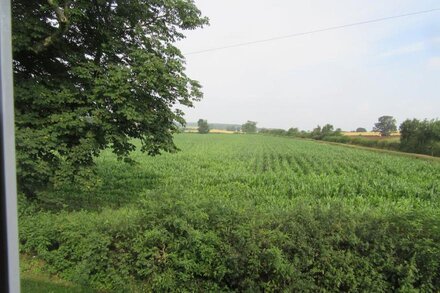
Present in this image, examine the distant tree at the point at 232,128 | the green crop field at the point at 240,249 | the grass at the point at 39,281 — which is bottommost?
the grass at the point at 39,281

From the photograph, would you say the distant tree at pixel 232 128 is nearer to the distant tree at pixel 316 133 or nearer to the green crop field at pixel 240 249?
the distant tree at pixel 316 133

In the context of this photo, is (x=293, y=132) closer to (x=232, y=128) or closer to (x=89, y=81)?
(x=232, y=128)

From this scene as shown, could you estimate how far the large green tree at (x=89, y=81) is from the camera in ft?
24.6

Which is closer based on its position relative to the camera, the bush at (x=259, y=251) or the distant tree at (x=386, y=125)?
the bush at (x=259, y=251)

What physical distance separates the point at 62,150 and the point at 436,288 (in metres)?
8.01

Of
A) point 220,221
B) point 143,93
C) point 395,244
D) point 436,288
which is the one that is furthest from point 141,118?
point 436,288

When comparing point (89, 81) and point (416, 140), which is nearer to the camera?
point (89, 81)

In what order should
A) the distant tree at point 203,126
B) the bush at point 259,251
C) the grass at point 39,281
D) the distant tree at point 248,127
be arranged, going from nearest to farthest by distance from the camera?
1. the bush at point 259,251
2. the grass at point 39,281
3. the distant tree at point 203,126
4. the distant tree at point 248,127

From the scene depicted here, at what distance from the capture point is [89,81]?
816cm

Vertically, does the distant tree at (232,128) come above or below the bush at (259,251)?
above

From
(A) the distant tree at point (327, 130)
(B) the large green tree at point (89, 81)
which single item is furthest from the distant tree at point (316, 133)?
(B) the large green tree at point (89, 81)

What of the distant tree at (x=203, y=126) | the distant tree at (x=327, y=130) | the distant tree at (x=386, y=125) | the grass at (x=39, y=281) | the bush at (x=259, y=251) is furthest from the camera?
the distant tree at (x=203, y=126)

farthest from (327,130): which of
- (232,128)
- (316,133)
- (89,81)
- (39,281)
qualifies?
(39,281)

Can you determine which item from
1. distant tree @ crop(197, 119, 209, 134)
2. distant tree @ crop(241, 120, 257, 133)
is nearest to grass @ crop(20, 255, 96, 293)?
distant tree @ crop(197, 119, 209, 134)
